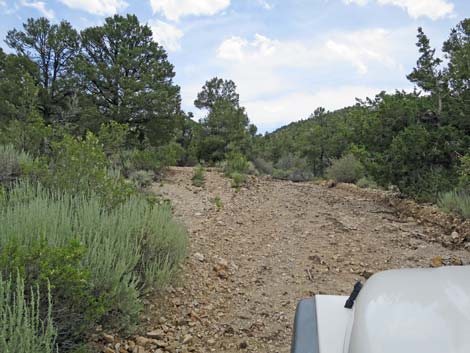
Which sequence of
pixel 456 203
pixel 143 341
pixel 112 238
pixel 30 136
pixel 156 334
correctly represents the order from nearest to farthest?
pixel 143 341 → pixel 156 334 → pixel 112 238 → pixel 30 136 → pixel 456 203

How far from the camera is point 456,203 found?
7.34 meters

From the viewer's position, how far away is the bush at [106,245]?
2.46 m

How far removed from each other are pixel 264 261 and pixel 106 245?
2723 millimetres

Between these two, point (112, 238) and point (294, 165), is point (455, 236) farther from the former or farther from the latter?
point (294, 165)

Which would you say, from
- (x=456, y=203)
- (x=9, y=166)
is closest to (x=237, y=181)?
(x=456, y=203)

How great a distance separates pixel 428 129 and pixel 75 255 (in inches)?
364

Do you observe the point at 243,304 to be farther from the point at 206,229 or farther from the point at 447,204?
the point at 447,204

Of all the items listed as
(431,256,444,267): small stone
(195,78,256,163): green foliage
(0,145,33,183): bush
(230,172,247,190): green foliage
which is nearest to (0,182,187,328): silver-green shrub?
(0,145,33,183): bush

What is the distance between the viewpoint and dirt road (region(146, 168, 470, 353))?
10.4 ft

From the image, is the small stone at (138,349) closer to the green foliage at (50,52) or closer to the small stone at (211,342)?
the small stone at (211,342)

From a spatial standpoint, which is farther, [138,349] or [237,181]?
[237,181]

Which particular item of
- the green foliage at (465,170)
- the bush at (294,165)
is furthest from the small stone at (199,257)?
the bush at (294,165)

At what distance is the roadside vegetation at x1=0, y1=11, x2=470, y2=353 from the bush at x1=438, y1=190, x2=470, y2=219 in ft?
0.09

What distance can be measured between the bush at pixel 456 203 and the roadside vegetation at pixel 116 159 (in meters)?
0.03
